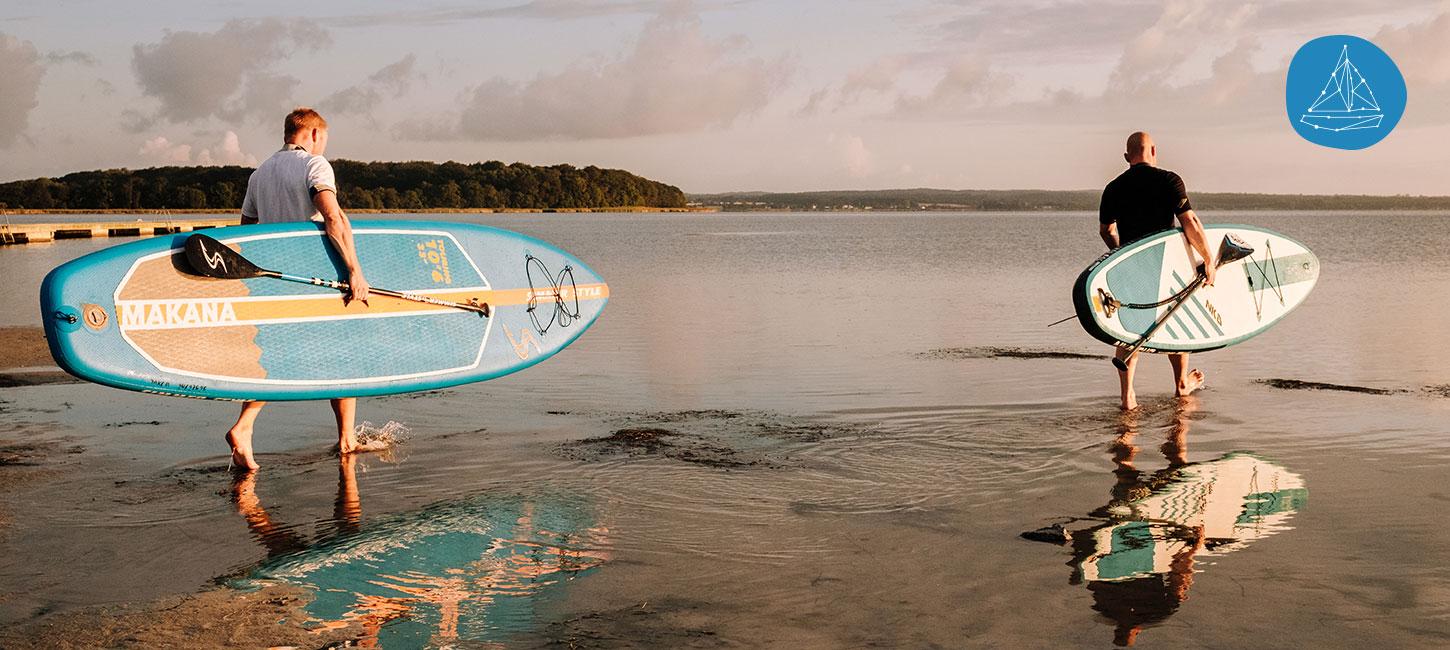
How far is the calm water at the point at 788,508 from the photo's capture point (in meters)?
4.41

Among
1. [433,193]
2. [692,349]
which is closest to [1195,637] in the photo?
[692,349]

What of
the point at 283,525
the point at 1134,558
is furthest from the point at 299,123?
the point at 1134,558

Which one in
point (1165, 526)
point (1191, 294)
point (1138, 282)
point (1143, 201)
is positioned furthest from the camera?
point (1191, 294)

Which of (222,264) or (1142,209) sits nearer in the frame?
(222,264)

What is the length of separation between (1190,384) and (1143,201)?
5.31ft

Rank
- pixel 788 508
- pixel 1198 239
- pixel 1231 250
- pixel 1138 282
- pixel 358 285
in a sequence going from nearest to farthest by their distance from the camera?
1. pixel 788 508
2. pixel 358 285
3. pixel 1198 239
4. pixel 1138 282
5. pixel 1231 250

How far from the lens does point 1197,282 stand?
9.66 m

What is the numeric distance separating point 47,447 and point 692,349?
7086 mm

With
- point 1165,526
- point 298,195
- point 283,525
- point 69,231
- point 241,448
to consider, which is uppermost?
point 69,231

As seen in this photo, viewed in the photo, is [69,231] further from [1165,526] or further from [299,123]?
[1165,526]

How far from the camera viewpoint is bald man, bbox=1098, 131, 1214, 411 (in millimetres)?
8867

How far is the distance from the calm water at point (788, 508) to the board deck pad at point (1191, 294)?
53 centimetres

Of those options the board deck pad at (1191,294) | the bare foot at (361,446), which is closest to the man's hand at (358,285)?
the bare foot at (361,446)

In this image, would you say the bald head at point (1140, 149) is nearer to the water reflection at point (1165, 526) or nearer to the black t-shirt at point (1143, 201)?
the black t-shirt at point (1143, 201)
